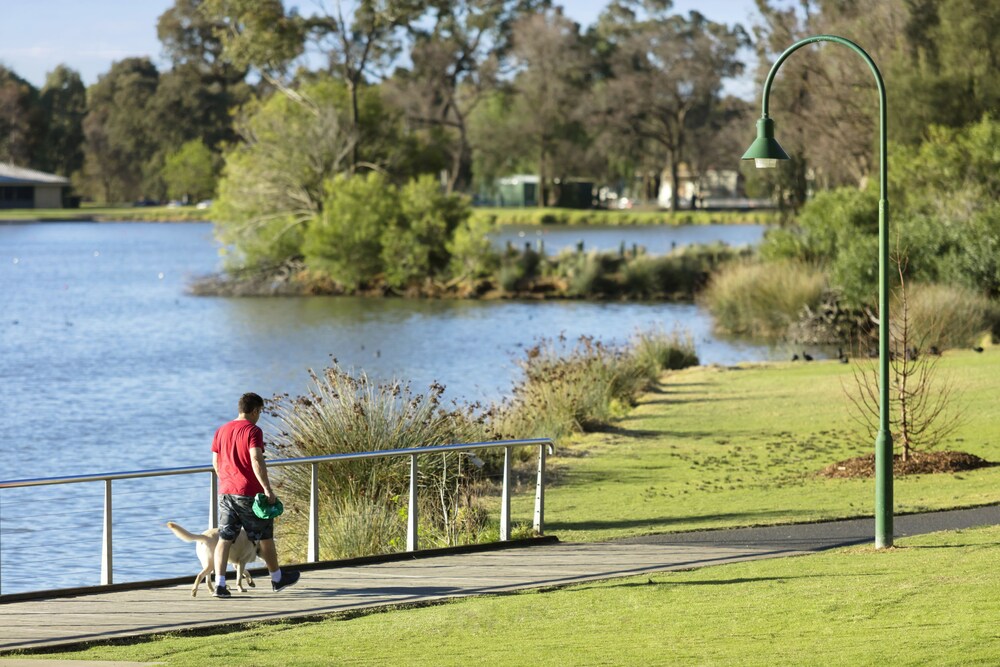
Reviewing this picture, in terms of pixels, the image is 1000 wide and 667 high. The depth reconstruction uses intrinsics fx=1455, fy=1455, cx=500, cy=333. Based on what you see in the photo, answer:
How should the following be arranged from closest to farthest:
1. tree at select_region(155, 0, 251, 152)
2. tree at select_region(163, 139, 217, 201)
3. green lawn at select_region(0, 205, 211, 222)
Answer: tree at select_region(155, 0, 251, 152)
tree at select_region(163, 139, 217, 201)
green lawn at select_region(0, 205, 211, 222)

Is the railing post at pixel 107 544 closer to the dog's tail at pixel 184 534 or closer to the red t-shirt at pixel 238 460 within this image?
the dog's tail at pixel 184 534

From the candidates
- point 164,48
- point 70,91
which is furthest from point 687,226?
point 70,91

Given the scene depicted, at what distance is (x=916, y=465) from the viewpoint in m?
18.0

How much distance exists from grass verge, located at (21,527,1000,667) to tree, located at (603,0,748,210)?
9637cm

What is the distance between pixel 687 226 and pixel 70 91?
76.3 m

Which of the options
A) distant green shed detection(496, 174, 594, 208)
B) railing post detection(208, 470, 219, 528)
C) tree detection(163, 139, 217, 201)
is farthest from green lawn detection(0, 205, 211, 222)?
railing post detection(208, 470, 219, 528)

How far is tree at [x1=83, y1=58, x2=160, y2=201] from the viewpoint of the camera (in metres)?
132

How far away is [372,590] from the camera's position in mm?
10914

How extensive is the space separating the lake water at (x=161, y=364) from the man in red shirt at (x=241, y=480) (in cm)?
400

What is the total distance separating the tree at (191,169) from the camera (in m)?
123

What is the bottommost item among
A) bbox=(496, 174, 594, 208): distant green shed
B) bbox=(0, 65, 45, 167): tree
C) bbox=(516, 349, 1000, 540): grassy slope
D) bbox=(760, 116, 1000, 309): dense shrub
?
bbox=(516, 349, 1000, 540): grassy slope

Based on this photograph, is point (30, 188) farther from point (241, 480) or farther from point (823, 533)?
point (241, 480)

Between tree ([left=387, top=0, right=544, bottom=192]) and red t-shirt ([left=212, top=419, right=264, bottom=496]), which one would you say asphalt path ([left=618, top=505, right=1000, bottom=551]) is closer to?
red t-shirt ([left=212, top=419, right=264, bottom=496])

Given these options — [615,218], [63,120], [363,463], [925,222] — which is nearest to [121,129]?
[63,120]
